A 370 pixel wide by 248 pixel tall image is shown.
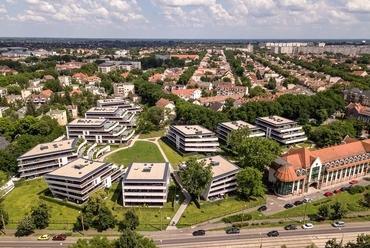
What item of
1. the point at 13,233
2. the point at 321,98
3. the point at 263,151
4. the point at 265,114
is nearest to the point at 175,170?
the point at 263,151

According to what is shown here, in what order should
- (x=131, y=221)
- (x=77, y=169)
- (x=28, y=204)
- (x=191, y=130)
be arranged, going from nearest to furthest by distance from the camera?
(x=131, y=221), (x=28, y=204), (x=77, y=169), (x=191, y=130)

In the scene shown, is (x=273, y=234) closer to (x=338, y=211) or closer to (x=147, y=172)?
(x=338, y=211)

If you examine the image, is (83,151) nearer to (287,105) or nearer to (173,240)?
(173,240)

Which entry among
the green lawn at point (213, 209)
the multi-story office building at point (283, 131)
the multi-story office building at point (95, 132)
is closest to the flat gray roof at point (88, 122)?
the multi-story office building at point (95, 132)

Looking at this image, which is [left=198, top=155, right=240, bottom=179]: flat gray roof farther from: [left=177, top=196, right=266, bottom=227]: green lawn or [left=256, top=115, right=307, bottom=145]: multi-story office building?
[left=256, top=115, right=307, bottom=145]: multi-story office building

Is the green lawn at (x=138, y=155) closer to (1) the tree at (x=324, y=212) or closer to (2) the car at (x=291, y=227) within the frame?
(2) the car at (x=291, y=227)

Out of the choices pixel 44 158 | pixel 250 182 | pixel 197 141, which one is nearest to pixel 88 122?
pixel 44 158


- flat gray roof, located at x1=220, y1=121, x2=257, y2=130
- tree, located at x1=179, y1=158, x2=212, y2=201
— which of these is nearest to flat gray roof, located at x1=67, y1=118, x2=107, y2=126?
flat gray roof, located at x1=220, y1=121, x2=257, y2=130
